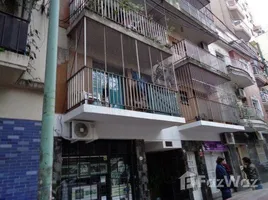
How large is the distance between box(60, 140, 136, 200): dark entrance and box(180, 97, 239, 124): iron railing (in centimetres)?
344

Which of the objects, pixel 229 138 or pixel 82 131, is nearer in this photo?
pixel 82 131

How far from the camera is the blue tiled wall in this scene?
410 centimetres

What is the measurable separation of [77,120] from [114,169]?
2071 millimetres

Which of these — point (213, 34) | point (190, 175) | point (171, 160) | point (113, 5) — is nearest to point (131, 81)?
point (113, 5)

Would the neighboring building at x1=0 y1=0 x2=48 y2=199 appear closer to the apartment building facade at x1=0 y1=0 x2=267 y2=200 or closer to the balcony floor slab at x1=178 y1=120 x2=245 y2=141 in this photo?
the apartment building facade at x1=0 y1=0 x2=267 y2=200

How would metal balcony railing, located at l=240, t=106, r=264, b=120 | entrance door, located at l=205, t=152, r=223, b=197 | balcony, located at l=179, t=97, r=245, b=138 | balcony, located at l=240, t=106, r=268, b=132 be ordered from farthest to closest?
1. metal balcony railing, located at l=240, t=106, r=264, b=120
2. balcony, located at l=240, t=106, r=268, b=132
3. entrance door, located at l=205, t=152, r=223, b=197
4. balcony, located at l=179, t=97, r=245, b=138

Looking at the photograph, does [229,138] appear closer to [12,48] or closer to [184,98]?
[184,98]

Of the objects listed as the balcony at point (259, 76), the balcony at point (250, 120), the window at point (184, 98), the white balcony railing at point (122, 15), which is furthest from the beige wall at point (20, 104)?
the balcony at point (259, 76)

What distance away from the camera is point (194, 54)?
32.8 ft

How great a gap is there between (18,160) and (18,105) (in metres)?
1.23

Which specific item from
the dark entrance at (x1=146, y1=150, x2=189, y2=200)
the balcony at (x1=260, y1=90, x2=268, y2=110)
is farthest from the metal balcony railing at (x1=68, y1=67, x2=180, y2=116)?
the balcony at (x1=260, y1=90, x2=268, y2=110)

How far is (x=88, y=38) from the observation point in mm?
6578

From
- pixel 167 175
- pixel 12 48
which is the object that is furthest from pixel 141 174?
pixel 12 48

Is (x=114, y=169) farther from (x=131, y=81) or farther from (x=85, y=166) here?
(x=131, y=81)
